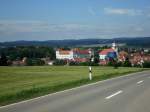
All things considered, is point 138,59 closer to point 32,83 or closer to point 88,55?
point 88,55

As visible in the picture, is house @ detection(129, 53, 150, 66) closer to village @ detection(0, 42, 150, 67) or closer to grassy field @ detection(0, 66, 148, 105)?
village @ detection(0, 42, 150, 67)

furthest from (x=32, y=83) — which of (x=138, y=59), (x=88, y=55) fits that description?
(x=88, y=55)

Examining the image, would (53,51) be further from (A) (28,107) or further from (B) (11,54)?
(A) (28,107)

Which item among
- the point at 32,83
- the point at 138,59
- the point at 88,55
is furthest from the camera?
the point at 88,55

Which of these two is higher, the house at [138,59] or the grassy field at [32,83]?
the house at [138,59]

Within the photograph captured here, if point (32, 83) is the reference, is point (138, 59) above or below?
above

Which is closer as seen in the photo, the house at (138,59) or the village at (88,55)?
the house at (138,59)

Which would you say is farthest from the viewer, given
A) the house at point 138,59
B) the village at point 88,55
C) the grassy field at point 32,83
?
the village at point 88,55

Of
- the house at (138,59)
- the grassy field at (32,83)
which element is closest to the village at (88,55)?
the house at (138,59)

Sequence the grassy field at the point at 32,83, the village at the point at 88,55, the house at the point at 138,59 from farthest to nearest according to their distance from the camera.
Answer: the village at the point at 88,55 < the house at the point at 138,59 < the grassy field at the point at 32,83

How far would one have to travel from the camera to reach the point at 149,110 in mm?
10906

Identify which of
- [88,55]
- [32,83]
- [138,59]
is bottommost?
[32,83]

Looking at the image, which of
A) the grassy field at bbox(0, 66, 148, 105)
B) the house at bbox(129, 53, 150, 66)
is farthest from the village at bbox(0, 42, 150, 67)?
the grassy field at bbox(0, 66, 148, 105)

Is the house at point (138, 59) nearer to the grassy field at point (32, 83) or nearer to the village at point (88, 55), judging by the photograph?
the village at point (88, 55)
